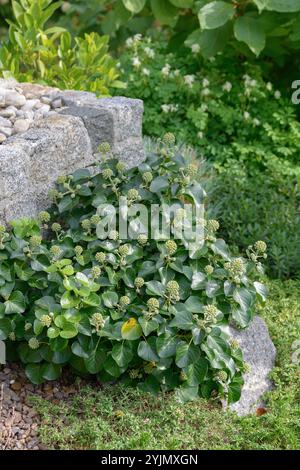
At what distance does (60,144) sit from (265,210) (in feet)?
4.98

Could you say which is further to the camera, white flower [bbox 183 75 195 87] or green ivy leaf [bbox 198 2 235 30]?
white flower [bbox 183 75 195 87]

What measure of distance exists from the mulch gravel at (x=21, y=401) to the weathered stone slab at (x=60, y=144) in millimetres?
730

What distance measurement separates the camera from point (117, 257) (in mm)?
3406

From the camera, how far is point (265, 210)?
469 centimetres

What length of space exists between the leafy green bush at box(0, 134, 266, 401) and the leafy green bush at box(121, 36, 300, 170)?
158 cm

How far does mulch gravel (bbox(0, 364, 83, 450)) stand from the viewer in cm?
305

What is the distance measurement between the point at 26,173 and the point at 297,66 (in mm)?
2938

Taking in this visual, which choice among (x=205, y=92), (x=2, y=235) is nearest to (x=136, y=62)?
(x=205, y=92)

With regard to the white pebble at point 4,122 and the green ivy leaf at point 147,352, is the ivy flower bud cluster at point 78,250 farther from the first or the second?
the white pebble at point 4,122

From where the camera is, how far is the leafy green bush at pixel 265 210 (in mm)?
4449

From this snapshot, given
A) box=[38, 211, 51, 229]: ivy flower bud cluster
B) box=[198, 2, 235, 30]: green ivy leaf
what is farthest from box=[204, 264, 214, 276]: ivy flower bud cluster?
box=[198, 2, 235, 30]: green ivy leaf

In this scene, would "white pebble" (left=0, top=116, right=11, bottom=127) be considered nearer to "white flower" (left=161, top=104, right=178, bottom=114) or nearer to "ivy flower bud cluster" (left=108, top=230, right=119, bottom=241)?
"ivy flower bud cluster" (left=108, top=230, right=119, bottom=241)

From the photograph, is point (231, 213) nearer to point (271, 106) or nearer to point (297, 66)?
point (271, 106)

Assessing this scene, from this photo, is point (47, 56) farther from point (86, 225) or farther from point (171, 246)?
point (171, 246)
